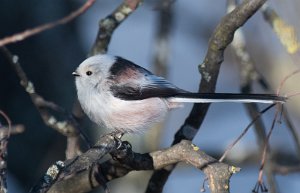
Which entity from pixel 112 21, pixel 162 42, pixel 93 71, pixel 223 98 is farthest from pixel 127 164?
pixel 162 42

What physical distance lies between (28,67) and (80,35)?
44 cm

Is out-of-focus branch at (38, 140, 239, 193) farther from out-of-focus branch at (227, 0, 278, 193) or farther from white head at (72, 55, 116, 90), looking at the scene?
out-of-focus branch at (227, 0, 278, 193)

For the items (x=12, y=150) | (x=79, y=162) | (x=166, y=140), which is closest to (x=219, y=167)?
(x=79, y=162)

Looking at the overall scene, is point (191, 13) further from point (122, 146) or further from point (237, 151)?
point (122, 146)

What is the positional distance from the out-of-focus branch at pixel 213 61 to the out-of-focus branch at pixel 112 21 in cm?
54

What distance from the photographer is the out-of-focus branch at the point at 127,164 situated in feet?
7.32

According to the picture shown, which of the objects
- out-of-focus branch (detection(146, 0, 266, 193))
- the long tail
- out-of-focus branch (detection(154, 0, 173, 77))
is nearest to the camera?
out-of-focus branch (detection(146, 0, 266, 193))

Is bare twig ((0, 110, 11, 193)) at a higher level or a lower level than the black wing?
lower

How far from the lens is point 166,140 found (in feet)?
16.2

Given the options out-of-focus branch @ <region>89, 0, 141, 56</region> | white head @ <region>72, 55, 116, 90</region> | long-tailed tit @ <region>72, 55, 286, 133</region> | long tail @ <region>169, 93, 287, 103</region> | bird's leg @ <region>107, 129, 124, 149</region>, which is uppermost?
out-of-focus branch @ <region>89, 0, 141, 56</region>

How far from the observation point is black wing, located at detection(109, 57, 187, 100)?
3158 millimetres

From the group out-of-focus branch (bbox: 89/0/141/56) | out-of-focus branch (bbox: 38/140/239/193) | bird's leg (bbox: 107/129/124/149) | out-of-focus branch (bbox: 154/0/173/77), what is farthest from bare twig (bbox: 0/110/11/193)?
out-of-focus branch (bbox: 154/0/173/77)

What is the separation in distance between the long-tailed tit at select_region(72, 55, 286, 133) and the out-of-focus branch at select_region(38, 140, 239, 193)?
36 centimetres

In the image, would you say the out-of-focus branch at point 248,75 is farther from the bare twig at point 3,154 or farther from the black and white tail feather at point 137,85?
the bare twig at point 3,154
